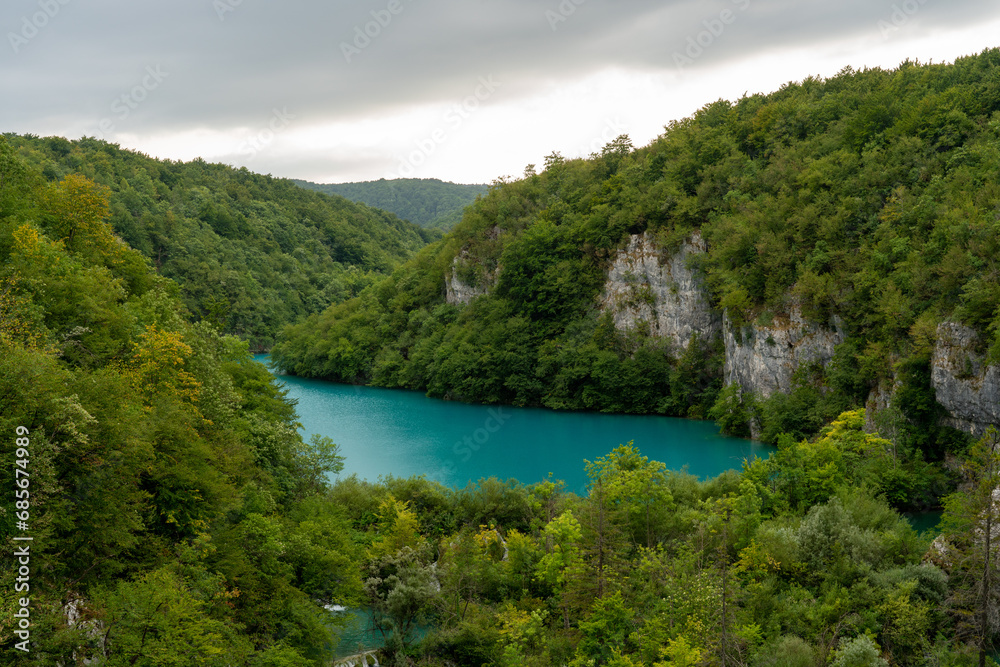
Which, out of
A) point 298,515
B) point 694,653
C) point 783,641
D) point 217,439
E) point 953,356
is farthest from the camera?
point 953,356

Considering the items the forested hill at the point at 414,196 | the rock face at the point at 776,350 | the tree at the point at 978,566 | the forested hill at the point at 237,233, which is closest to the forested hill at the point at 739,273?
the rock face at the point at 776,350

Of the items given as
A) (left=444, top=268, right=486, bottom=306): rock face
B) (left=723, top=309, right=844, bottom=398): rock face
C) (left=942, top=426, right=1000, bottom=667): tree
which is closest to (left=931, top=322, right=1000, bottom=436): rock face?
(left=723, top=309, right=844, bottom=398): rock face

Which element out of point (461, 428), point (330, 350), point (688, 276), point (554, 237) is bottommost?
point (461, 428)

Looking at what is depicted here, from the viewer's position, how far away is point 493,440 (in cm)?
3856

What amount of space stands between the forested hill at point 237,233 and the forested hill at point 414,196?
5969cm

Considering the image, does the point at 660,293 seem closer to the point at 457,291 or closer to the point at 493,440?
the point at 493,440

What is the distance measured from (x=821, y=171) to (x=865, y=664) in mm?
29988

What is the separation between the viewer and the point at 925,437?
2589 centimetres

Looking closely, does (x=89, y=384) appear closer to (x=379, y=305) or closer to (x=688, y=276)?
(x=688, y=276)

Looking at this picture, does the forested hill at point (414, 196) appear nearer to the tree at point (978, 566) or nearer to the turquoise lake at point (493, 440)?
the turquoise lake at point (493, 440)

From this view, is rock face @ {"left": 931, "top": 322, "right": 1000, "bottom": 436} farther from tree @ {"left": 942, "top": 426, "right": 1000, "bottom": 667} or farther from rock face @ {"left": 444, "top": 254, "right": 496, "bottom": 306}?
rock face @ {"left": 444, "top": 254, "right": 496, "bottom": 306}

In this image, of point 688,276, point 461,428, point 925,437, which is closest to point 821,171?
point 688,276

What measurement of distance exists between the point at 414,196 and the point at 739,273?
156044 millimetres

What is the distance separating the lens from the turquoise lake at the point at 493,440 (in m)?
32.1
